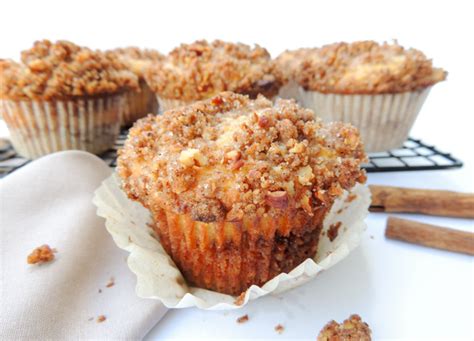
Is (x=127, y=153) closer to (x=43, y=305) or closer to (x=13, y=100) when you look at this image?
(x=43, y=305)

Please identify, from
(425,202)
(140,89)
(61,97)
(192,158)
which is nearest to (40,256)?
(192,158)

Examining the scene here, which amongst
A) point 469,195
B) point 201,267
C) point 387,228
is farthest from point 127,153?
point 469,195

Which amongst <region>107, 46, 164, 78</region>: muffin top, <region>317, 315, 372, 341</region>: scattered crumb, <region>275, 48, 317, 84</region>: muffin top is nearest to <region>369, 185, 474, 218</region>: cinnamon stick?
<region>317, 315, 372, 341</region>: scattered crumb

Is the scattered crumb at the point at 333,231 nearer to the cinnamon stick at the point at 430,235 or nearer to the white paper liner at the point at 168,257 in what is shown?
the white paper liner at the point at 168,257

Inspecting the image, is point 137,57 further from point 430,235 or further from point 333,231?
point 430,235

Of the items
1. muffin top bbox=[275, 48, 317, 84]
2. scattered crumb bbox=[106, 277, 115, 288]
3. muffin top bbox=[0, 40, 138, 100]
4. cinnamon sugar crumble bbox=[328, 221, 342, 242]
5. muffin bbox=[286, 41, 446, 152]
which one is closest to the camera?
scattered crumb bbox=[106, 277, 115, 288]

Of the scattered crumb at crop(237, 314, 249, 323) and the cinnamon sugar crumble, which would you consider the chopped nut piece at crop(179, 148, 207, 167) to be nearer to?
the scattered crumb at crop(237, 314, 249, 323)

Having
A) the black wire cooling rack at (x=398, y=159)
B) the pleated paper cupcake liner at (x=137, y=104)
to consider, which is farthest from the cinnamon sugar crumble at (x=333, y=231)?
the pleated paper cupcake liner at (x=137, y=104)
